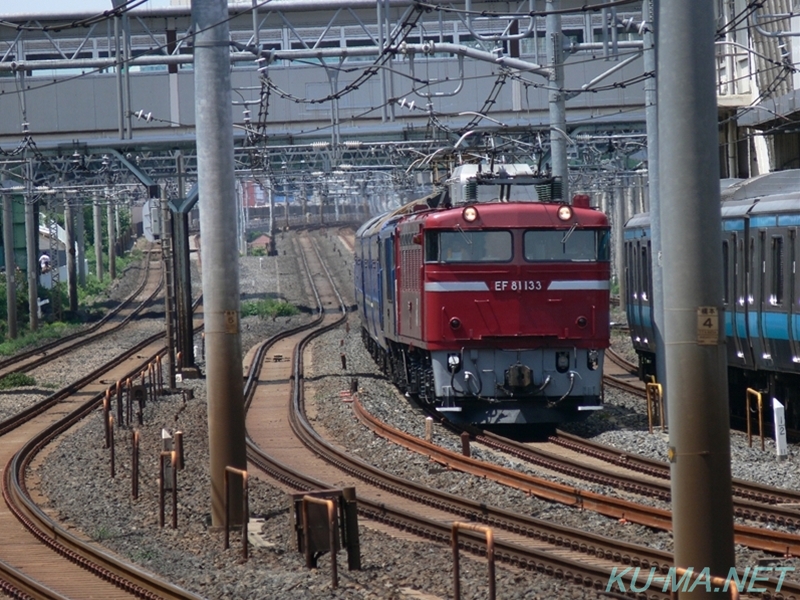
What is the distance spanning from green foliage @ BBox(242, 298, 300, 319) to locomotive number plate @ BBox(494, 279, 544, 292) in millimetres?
35150

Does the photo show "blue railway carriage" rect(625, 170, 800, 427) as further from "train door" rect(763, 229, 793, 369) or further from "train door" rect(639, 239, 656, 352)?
"train door" rect(639, 239, 656, 352)

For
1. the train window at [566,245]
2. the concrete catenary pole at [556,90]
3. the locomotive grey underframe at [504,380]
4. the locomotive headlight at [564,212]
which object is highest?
the concrete catenary pole at [556,90]

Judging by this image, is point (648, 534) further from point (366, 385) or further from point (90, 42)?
point (90, 42)

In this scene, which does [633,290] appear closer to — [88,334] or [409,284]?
[409,284]

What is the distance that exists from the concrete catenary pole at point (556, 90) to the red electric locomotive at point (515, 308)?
191 centimetres

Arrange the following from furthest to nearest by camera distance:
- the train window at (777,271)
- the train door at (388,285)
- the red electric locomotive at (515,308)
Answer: the train door at (388,285), the red electric locomotive at (515,308), the train window at (777,271)

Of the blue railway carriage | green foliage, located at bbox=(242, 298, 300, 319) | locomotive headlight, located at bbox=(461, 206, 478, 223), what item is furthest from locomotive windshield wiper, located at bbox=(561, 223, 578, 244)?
green foliage, located at bbox=(242, 298, 300, 319)

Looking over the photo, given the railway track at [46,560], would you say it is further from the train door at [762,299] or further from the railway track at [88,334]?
the railway track at [88,334]

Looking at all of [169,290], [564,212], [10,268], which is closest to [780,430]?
[564,212]

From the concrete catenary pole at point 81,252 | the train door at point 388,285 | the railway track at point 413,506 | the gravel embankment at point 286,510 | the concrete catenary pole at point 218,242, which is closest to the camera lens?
the gravel embankment at point 286,510

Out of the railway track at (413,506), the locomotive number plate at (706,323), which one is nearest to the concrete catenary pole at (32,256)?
the railway track at (413,506)

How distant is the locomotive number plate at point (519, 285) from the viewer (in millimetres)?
17203

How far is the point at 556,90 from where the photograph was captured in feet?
63.9

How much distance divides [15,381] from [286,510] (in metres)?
17.3
